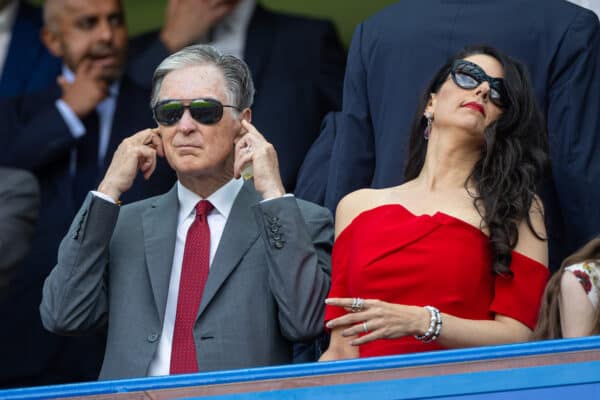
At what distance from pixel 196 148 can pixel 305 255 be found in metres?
0.46

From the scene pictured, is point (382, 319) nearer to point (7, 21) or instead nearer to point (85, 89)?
point (85, 89)

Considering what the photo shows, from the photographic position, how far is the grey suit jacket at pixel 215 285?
3662mm

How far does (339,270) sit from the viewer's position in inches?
144

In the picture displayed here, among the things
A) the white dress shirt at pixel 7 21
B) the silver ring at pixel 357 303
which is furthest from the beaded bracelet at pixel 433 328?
the white dress shirt at pixel 7 21

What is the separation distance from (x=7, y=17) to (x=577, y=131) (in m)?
3.08

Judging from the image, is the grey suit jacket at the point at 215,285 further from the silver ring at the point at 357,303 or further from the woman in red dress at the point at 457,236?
the silver ring at the point at 357,303

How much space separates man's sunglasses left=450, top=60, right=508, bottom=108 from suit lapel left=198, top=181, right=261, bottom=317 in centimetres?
63

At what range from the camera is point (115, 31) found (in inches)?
226

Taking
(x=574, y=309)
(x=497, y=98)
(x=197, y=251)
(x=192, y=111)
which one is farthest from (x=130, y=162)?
(x=574, y=309)

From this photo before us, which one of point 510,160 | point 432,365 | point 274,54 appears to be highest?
point 274,54

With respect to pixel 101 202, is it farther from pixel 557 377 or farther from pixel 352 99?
pixel 557 377

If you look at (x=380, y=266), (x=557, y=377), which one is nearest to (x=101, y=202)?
(x=380, y=266)

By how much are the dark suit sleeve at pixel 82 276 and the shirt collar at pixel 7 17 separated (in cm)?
256

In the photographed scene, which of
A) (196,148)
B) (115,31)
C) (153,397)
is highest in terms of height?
(115,31)
